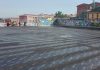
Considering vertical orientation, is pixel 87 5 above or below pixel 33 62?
above

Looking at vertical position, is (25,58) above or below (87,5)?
below

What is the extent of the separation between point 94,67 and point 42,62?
1641mm

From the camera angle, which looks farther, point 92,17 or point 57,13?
point 57,13

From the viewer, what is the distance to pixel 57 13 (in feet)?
308

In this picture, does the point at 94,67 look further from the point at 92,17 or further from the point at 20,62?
the point at 92,17

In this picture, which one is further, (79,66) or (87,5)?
(87,5)

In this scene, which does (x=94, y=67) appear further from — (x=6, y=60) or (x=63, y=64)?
(x=6, y=60)

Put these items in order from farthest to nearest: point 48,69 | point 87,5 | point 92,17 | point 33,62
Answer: point 87,5 → point 92,17 → point 33,62 → point 48,69

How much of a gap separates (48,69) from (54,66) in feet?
1.49

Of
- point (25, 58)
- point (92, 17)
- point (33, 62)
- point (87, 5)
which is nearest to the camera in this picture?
point (33, 62)

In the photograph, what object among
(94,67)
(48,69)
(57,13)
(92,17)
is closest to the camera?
(48,69)

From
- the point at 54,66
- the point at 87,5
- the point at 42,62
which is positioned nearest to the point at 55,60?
the point at 42,62

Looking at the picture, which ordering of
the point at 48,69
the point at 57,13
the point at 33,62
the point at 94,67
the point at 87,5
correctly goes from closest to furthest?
the point at 48,69 < the point at 94,67 < the point at 33,62 < the point at 87,5 < the point at 57,13

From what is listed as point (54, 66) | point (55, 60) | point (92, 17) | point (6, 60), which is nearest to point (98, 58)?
point (55, 60)
